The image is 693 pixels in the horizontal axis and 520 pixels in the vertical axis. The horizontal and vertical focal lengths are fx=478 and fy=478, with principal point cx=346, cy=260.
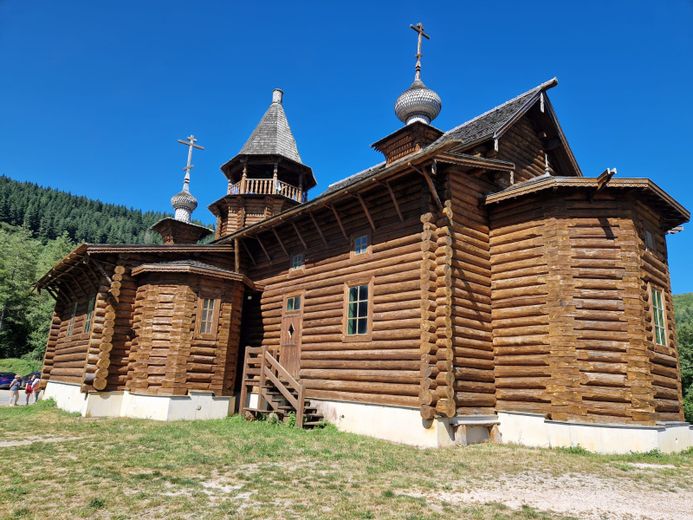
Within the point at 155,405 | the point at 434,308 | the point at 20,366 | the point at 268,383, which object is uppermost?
the point at 434,308

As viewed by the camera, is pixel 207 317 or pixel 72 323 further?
pixel 72 323

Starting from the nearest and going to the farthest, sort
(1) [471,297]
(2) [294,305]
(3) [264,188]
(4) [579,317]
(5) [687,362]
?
(4) [579,317] → (1) [471,297] → (2) [294,305] → (3) [264,188] → (5) [687,362]

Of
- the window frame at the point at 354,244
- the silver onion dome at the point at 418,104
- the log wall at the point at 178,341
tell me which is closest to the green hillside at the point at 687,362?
the silver onion dome at the point at 418,104

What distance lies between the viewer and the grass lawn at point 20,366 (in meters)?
Answer: 44.0

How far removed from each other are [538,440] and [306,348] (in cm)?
754

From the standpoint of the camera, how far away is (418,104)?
61.5 ft

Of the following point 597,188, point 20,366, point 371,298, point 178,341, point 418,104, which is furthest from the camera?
point 20,366

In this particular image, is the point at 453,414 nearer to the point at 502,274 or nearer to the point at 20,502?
the point at 502,274

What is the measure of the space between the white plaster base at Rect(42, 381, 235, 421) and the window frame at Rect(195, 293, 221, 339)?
80.0 inches

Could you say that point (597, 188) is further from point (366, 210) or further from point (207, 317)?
point (207, 317)

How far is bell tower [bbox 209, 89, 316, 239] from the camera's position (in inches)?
1022

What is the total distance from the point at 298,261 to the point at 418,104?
25.4 feet

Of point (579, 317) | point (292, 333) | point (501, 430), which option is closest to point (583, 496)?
point (501, 430)

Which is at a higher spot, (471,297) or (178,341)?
(471,297)
